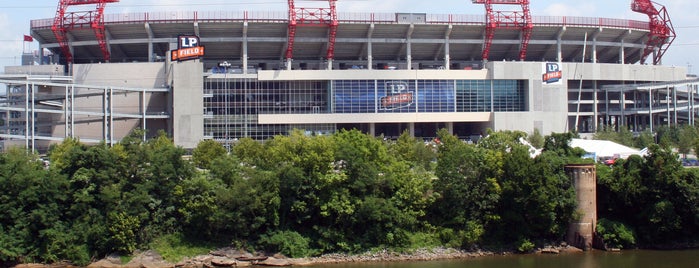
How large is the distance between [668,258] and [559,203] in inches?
280

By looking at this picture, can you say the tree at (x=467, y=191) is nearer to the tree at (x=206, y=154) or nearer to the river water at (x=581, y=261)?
the river water at (x=581, y=261)

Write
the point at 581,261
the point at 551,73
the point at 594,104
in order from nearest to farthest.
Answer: the point at 581,261 < the point at 551,73 < the point at 594,104

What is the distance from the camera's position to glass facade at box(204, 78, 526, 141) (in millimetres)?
83625

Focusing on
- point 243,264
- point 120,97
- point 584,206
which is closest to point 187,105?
point 120,97

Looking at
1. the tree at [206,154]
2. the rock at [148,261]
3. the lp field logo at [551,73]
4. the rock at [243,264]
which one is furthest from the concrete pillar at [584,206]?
the lp field logo at [551,73]

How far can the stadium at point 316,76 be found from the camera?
80.9 m

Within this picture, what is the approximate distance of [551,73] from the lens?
87.4 m

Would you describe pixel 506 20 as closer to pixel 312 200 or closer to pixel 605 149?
pixel 605 149

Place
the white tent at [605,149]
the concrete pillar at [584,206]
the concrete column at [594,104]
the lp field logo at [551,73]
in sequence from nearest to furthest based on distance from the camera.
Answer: the concrete pillar at [584,206] → the white tent at [605,149] → the lp field logo at [551,73] → the concrete column at [594,104]

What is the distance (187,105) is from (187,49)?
5943 millimetres

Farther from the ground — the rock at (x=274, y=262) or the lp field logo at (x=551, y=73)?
the lp field logo at (x=551, y=73)

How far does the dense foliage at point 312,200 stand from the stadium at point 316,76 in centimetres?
3200

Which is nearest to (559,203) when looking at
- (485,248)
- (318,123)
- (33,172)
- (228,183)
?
(485,248)

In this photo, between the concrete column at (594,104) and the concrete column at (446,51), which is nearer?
the concrete column at (446,51)
